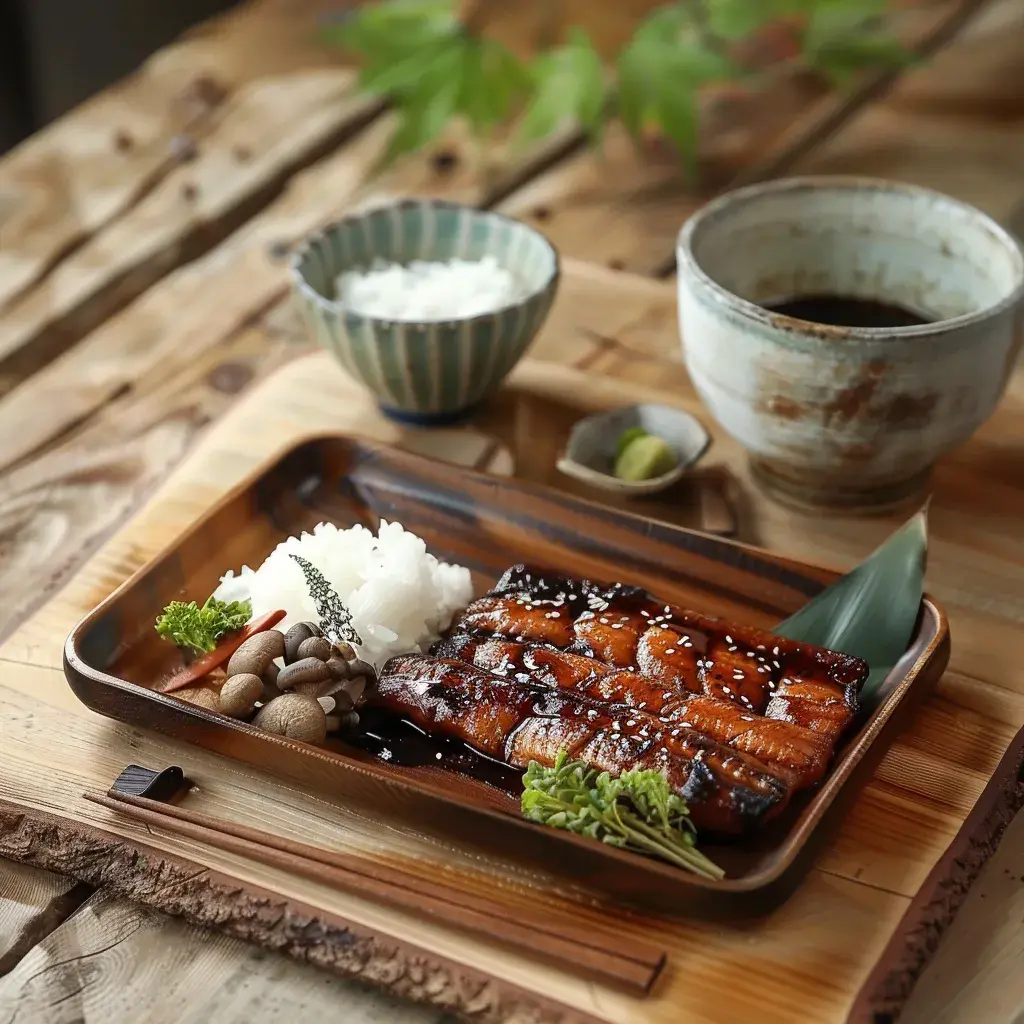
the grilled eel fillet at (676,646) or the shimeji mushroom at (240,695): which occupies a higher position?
the shimeji mushroom at (240,695)

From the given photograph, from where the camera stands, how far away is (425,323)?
2.66 metres

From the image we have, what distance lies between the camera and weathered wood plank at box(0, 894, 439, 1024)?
1763mm

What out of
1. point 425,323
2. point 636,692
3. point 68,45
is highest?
point 425,323

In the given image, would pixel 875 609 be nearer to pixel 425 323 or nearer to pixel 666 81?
pixel 425 323

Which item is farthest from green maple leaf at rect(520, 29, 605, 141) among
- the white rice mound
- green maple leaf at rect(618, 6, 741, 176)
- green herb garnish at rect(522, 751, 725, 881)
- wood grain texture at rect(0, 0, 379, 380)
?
green herb garnish at rect(522, 751, 725, 881)

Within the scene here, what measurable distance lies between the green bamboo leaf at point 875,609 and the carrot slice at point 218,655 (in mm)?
864

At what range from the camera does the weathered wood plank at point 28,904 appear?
1.85m

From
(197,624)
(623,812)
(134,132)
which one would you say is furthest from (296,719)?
(134,132)

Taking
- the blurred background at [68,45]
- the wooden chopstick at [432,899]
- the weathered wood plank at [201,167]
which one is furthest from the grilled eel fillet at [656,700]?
the blurred background at [68,45]

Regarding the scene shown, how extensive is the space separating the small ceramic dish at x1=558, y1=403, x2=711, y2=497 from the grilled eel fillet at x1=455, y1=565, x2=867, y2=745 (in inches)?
15.0

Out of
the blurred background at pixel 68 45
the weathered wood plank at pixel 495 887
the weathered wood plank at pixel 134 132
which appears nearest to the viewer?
the weathered wood plank at pixel 495 887

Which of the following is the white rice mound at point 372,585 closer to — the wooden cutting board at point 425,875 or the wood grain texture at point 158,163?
the wooden cutting board at point 425,875

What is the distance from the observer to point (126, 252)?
12.3ft

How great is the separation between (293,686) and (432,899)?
41 centimetres
